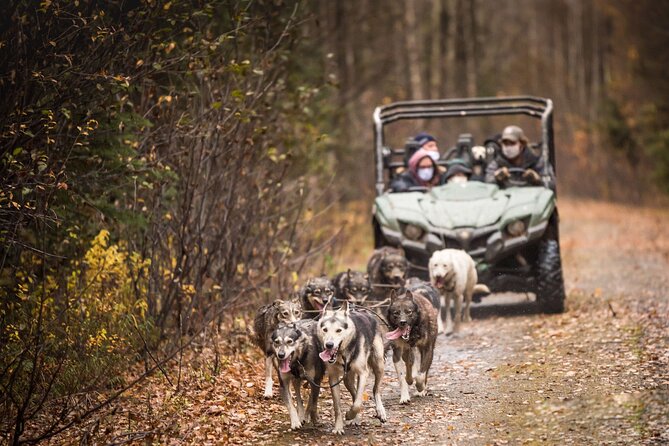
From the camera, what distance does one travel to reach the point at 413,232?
13.2 metres

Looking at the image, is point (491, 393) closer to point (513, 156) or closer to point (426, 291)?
point (426, 291)

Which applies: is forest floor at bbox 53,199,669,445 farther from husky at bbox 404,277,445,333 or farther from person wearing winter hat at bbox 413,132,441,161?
person wearing winter hat at bbox 413,132,441,161

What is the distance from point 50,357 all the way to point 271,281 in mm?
4355

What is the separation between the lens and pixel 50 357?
927 cm

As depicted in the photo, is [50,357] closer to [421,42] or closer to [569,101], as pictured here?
[421,42]

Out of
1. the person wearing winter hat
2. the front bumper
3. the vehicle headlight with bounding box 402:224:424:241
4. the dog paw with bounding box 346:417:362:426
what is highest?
the person wearing winter hat

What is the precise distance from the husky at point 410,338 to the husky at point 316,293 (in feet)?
3.22

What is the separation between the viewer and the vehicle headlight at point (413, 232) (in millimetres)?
13180

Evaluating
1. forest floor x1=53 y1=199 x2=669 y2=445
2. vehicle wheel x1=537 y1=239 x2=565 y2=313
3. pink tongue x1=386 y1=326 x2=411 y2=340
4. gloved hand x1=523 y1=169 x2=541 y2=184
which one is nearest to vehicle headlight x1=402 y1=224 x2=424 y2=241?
forest floor x1=53 y1=199 x2=669 y2=445

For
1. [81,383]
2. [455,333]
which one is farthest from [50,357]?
[455,333]

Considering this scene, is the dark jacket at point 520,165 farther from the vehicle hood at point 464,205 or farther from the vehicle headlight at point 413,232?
the vehicle headlight at point 413,232

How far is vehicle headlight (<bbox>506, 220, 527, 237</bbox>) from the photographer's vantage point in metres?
12.9

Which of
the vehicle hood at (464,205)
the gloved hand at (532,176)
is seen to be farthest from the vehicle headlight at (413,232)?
the gloved hand at (532,176)

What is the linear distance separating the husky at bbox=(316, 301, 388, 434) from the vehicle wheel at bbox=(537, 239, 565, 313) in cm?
497
